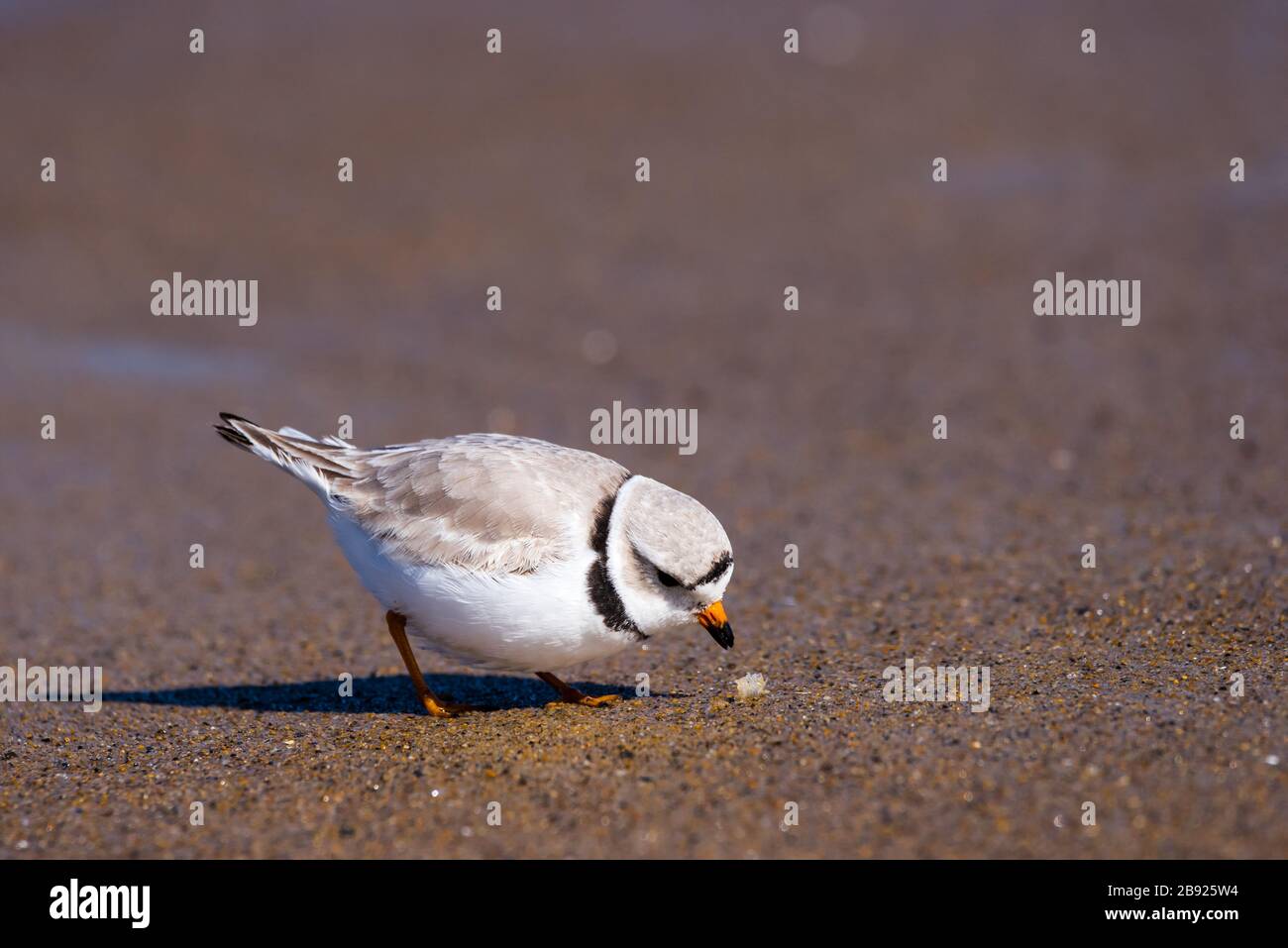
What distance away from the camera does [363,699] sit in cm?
698

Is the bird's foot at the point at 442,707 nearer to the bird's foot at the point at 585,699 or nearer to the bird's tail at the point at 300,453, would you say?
the bird's foot at the point at 585,699

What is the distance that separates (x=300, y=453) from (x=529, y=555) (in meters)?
1.65

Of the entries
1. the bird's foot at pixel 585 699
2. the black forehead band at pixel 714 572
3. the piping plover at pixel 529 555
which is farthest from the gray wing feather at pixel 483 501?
the bird's foot at pixel 585 699

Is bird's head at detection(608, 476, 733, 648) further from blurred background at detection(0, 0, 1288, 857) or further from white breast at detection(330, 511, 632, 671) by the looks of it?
blurred background at detection(0, 0, 1288, 857)

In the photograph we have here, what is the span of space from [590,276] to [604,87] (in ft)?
11.9

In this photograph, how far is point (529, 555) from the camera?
19.0ft

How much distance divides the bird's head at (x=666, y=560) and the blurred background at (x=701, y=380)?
558mm

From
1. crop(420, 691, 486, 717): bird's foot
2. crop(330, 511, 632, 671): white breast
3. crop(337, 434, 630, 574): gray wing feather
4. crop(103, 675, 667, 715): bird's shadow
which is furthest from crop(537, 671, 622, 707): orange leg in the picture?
crop(337, 434, 630, 574): gray wing feather

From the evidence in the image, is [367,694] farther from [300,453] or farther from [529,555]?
[529,555]

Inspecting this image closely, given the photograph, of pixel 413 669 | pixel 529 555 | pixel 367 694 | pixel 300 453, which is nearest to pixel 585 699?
pixel 413 669

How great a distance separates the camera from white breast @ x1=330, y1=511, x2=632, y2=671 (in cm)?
569

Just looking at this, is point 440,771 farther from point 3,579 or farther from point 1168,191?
point 1168,191

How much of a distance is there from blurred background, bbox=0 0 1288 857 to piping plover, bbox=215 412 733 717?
0.49 m
